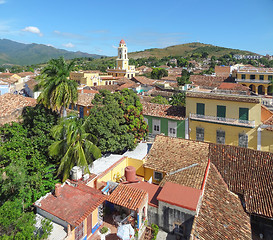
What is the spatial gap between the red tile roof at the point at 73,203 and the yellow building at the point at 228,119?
45.6 feet

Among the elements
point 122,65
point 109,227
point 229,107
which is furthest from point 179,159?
point 122,65

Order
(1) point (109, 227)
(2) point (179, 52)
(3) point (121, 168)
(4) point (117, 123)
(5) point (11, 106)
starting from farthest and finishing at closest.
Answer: (2) point (179, 52) < (5) point (11, 106) < (4) point (117, 123) < (3) point (121, 168) < (1) point (109, 227)

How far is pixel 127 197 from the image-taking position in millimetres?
11703

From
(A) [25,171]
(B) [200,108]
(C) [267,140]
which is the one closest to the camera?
(A) [25,171]

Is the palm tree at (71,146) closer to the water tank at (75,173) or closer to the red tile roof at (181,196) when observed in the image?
the water tank at (75,173)

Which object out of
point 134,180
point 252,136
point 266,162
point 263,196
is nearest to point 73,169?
point 134,180

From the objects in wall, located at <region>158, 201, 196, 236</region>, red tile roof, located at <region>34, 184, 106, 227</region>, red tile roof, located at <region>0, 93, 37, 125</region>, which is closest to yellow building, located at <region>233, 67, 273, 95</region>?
red tile roof, located at <region>0, 93, 37, 125</region>

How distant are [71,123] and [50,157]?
2.82 metres

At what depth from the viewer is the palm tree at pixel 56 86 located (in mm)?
15281

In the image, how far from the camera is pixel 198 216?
1073cm

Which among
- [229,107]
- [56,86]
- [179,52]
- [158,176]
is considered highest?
[179,52]

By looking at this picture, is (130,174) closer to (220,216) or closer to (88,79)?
(220,216)

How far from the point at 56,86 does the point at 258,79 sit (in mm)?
46331

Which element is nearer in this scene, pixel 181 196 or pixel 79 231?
pixel 79 231
